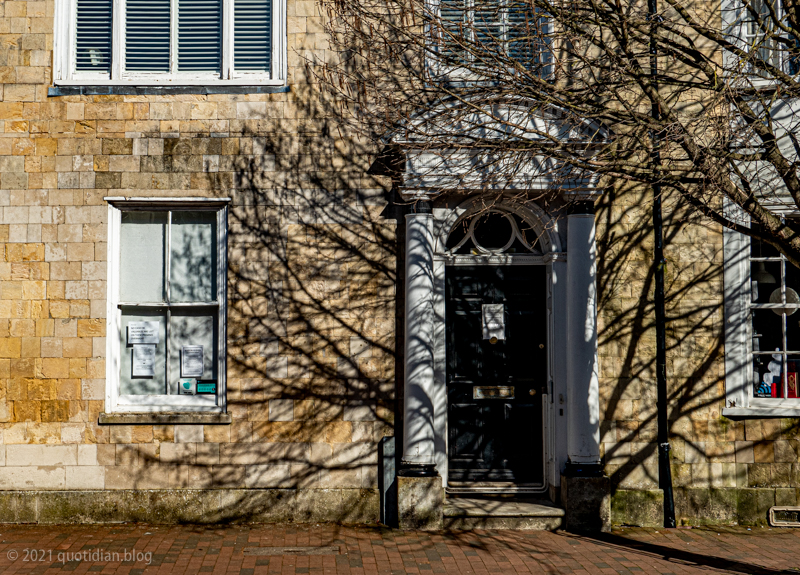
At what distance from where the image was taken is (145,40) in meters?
8.02

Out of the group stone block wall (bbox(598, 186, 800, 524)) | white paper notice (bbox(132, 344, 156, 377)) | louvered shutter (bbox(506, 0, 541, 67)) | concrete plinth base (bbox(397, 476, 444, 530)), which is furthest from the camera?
white paper notice (bbox(132, 344, 156, 377))

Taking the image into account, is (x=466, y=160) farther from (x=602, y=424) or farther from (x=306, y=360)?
(x=602, y=424)

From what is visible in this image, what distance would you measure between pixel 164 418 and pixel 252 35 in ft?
14.2

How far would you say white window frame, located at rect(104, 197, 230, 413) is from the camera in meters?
7.72

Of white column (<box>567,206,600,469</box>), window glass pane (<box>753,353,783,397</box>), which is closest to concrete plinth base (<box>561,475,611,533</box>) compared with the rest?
white column (<box>567,206,600,469</box>)

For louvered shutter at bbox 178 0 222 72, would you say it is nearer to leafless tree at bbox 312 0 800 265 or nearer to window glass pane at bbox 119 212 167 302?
leafless tree at bbox 312 0 800 265

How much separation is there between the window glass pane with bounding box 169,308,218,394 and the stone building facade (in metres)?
0.02

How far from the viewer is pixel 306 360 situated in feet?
25.4

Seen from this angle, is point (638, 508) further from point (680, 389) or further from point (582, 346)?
point (582, 346)

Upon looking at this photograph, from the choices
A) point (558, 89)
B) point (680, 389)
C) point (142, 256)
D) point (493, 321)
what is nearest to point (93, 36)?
point (142, 256)

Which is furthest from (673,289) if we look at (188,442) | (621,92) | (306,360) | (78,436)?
(78,436)

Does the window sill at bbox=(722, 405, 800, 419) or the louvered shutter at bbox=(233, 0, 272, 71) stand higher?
the louvered shutter at bbox=(233, 0, 272, 71)

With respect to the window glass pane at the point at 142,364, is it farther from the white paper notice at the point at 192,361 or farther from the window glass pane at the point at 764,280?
the window glass pane at the point at 764,280

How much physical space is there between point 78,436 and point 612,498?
5.75m
